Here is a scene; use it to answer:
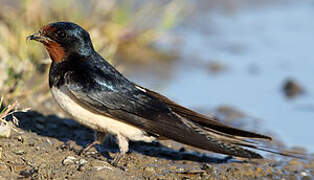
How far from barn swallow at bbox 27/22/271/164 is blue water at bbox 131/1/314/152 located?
1.63m

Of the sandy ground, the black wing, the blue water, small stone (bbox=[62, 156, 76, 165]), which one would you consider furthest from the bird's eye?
the blue water

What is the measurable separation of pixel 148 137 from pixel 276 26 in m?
5.45

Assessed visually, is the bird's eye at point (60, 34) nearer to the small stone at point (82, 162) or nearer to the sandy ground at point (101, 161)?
the sandy ground at point (101, 161)

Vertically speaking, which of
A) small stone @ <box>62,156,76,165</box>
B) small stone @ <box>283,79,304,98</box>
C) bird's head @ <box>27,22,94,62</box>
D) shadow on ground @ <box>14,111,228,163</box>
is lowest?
small stone @ <box>62,156,76,165</box>

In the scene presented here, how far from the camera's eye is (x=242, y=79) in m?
6.45

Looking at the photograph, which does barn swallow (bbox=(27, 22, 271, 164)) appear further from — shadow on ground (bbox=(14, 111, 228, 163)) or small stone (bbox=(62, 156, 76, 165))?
shadow on ground (bbox=(14, 111, 228, 163))

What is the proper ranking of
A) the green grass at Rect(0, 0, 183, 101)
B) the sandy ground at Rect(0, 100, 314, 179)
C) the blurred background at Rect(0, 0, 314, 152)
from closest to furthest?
1. the sandy ground at Rect(0, 100, 314, 179)
2. the green grass at Rect(0, 0, 183, 101)
3. the blurred background at Rect(0, 0, 314, 152)

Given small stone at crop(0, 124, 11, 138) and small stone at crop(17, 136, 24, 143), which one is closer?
small stone at crop(0, 124, 11, 138)

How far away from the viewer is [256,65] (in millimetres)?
6824

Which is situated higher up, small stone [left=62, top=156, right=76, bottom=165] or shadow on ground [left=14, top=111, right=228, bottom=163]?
shadow on ground [left=14, top=111, right=228, bottom=163]

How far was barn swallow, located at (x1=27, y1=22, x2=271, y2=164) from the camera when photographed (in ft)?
11.1

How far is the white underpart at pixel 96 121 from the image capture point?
3365 mm

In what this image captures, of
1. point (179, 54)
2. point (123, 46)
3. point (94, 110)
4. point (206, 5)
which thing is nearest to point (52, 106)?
point (94, 110)

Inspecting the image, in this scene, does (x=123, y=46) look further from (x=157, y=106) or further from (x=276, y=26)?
(x=157, y=106)
